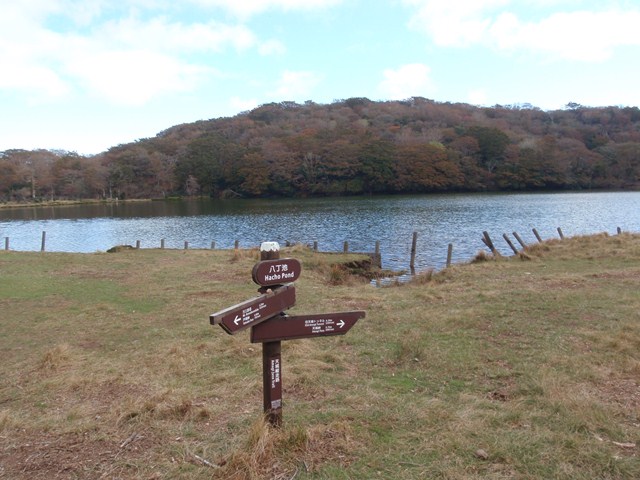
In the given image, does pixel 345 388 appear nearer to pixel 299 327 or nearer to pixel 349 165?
pixel 299 327

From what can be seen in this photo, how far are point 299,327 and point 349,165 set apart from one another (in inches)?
3144

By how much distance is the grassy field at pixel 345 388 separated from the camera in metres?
3.69

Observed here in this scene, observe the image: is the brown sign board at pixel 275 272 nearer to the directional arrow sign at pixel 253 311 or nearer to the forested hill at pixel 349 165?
the directional arrow sign at pixel 253 311

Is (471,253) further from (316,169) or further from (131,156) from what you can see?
(131,156)

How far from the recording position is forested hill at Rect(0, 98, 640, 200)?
81125 millimetres

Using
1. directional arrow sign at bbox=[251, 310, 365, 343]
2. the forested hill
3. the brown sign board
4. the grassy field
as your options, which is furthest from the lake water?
the forested hill

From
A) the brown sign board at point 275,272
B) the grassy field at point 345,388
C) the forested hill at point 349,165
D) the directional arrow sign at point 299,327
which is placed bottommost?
the grassy field at point 345,388

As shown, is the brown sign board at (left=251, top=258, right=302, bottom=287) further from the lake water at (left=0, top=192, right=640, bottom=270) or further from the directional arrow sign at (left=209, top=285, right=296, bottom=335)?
the lake water at (left=0, top=192, right=640, bottom=270)

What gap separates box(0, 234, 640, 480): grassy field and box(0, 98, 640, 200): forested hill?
7247 cm

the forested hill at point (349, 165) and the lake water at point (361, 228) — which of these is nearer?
the lake water at point (361, 228)

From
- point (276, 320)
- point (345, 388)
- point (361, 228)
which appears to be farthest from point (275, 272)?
point (361, 228)

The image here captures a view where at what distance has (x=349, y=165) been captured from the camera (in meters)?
82.4

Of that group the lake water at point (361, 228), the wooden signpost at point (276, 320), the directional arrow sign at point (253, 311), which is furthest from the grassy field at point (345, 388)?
the lake water at point (361, 228)

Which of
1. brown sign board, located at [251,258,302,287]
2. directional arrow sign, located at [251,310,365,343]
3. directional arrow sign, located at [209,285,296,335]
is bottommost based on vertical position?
directional arrow sign, located at [251,310,365,343]
